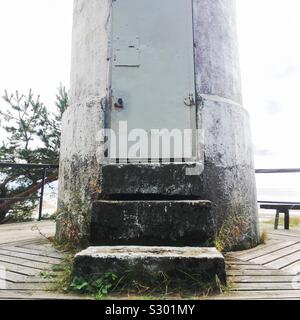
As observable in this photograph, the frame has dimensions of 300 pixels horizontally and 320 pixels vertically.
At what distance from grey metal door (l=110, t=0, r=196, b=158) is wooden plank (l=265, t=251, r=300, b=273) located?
134 cm

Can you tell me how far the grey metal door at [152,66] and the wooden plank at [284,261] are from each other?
52.9 inches

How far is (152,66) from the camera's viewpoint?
3.11 meters

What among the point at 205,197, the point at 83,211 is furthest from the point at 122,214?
the point at 205,197

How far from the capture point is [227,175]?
3.16m

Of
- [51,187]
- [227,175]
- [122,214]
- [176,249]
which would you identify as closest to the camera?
[176,249]

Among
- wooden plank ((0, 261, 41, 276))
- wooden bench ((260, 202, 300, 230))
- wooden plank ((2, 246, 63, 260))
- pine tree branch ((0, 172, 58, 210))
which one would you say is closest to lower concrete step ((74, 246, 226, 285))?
wooden plank ((0, 261, 41, 276))

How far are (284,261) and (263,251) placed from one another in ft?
1.34

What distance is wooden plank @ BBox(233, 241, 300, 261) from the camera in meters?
2.75

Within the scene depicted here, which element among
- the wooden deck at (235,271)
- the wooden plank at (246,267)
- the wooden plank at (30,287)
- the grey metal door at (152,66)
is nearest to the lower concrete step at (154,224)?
the wooden plank at (246,267)

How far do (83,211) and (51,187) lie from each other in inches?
286

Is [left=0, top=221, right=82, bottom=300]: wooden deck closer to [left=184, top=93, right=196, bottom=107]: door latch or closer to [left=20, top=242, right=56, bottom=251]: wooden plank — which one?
[left=20, top=242, right=56, bottom=251]: wooden plank

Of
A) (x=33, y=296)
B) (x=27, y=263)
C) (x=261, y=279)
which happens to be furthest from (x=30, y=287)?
(x=261, y=279)

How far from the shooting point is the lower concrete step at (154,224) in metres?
2.35
